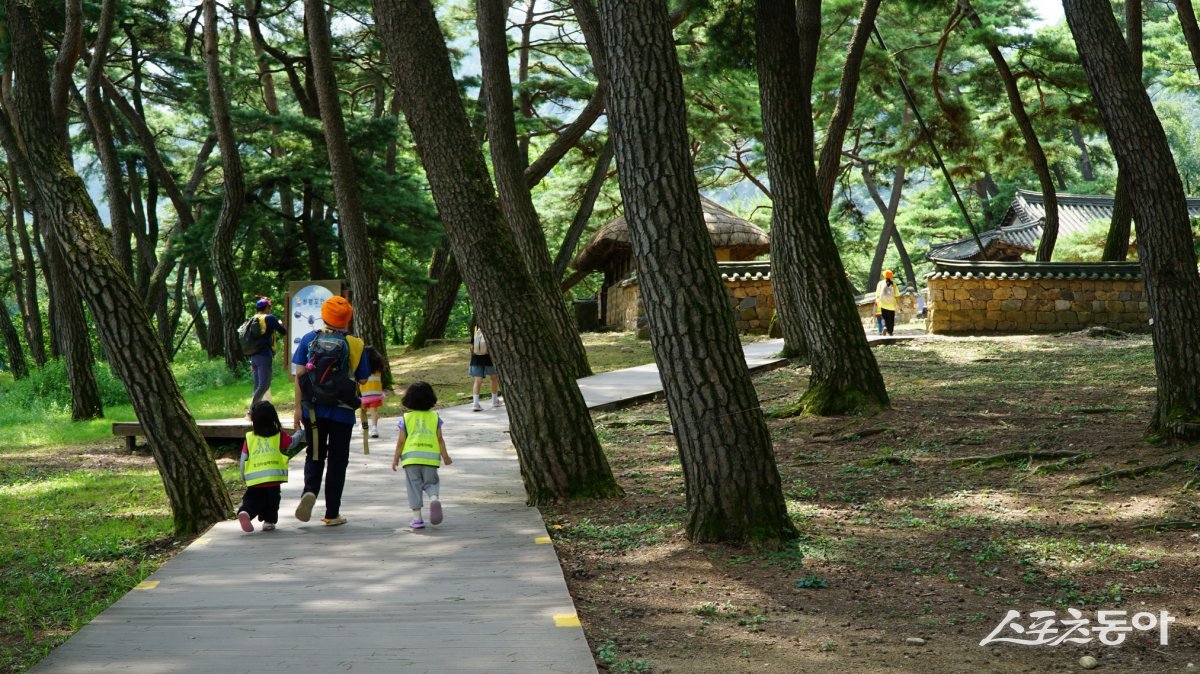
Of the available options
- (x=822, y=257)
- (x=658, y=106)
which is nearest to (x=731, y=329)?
(x=658, y=106)

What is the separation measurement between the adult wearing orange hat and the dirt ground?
1446mm

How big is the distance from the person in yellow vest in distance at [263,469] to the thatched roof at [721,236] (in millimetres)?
19749

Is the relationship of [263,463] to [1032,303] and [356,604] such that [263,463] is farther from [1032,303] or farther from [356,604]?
[1032,303]

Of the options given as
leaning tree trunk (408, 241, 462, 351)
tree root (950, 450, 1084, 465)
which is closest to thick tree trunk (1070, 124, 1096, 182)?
leaning tree trunk (408, 241, 462, 351)

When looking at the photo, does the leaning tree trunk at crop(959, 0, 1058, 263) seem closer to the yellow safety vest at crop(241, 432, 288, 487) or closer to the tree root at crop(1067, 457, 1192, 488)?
the tree root at crop(1067, 457, 1192, 488)

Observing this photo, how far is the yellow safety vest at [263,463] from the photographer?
6227 millimetres

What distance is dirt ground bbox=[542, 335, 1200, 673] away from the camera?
4.20 metres

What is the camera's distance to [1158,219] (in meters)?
7.25

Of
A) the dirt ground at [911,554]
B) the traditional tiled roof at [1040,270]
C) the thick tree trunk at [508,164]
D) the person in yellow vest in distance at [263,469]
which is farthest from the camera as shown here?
the traditional tiled roof at [1040,270]

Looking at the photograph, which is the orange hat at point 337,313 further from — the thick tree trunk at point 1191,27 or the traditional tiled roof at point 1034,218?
the traditional tiled roof at point 1034,218

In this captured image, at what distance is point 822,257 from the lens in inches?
398

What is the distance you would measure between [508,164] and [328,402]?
23.5 ft

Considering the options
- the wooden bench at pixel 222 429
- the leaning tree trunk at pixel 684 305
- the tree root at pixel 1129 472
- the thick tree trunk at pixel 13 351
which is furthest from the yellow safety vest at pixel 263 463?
the thick tree trunk at pixel 13 351

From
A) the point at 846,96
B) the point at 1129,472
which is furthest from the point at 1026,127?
the point at 1129,472
